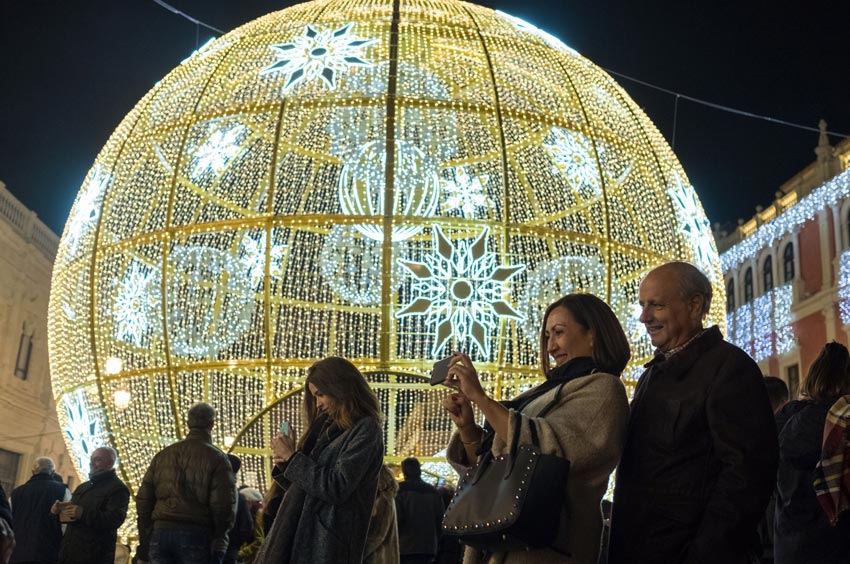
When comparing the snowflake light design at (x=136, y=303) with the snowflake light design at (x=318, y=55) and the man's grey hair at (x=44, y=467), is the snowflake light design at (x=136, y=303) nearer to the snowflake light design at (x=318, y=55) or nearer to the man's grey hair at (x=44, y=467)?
the man's grey hair at (x=44, y=467)

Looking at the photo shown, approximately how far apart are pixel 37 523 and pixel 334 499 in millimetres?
4546

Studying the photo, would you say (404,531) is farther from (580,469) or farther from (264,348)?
(580,469)

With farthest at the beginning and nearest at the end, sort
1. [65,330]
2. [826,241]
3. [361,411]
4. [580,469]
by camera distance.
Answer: [826,241]
[65,330]
[361,411]
[580,469]

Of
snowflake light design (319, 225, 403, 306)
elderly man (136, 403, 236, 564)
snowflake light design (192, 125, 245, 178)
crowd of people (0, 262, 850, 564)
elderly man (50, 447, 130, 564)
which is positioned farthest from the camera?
snowflake light design (192, 125, 245, 178)

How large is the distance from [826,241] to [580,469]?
2636 cm

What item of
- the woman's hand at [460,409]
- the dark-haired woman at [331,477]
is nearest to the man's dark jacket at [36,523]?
the dark-haired woman at [331,477]

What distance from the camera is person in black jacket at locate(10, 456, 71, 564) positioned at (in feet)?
24.6

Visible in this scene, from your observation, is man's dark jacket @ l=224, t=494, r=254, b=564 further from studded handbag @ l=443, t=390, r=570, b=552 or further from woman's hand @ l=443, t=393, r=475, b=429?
studded handbag @ l=443, t=390, r=570, b=552

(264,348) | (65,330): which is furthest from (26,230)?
(264,348)

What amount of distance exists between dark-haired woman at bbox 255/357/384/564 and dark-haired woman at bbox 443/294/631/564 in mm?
1048

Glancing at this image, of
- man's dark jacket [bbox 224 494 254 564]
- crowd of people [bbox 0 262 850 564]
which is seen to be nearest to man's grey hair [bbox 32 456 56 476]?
man's dark jacket [bbox 224 494 254 564]

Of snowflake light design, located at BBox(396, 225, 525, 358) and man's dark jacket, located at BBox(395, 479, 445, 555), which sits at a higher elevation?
snowflake light design, located at BBox(396, 225, 525, 358)

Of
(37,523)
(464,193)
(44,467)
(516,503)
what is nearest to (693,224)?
(464,193)

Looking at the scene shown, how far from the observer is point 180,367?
24.2 feet
